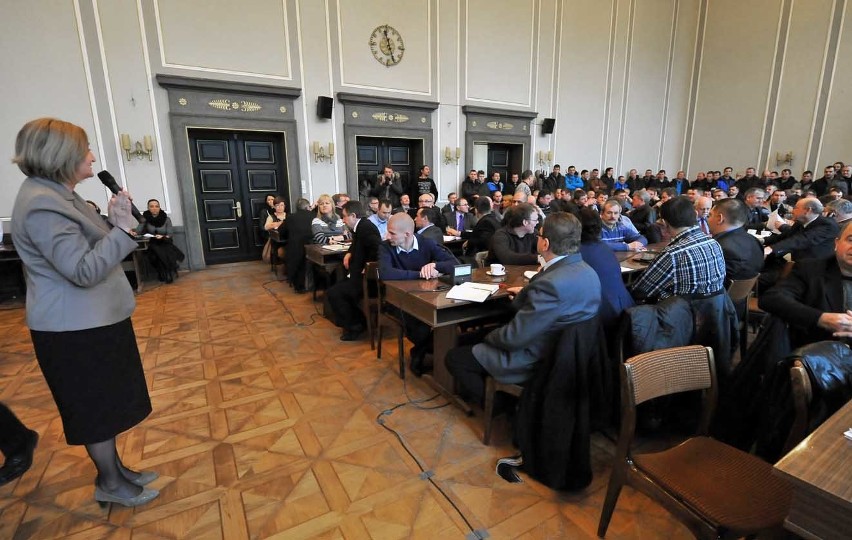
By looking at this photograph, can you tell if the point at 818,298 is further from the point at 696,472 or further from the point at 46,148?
the point at 46,148

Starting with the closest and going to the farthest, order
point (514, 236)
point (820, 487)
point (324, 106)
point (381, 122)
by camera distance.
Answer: point (820, 487)
point (514, 236)
point (324, 106)
point (381, 122)

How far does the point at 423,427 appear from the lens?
96.9 inches

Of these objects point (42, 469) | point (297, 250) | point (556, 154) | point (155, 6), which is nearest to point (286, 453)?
point (42, 469)

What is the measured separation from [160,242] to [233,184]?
5.53 feet

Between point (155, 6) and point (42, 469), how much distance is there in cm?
653

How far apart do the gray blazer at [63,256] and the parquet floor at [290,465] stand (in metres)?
0.96

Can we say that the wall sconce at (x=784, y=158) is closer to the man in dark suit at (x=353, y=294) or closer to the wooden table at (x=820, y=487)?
the man in dark suit at (x=353, y=294)

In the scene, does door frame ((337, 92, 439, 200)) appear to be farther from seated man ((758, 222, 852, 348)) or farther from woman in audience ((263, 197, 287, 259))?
seated man ((758, 222, 852, 348))

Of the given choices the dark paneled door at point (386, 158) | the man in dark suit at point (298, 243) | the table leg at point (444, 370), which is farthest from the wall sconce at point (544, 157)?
the table leg at point (444, 370)

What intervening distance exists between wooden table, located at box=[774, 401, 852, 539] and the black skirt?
217cm

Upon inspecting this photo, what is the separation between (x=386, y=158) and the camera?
8555mm

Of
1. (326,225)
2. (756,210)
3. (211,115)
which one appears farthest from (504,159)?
(211,115)

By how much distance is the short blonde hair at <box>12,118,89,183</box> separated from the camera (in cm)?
141

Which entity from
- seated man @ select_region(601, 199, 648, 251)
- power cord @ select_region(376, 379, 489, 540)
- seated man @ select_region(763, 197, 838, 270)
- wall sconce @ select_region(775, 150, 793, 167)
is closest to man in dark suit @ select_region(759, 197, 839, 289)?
seated man @ select_region(763, 197, 838, 270)
